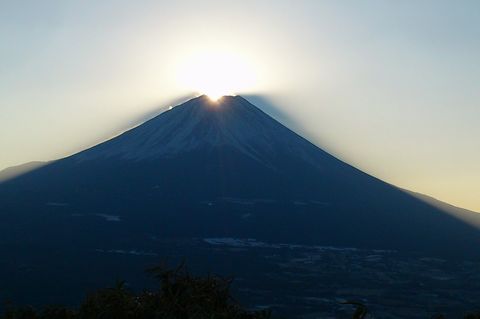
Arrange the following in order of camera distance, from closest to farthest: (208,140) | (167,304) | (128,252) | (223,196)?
(167,304) → (128,252) → (223,196) → (208,140)

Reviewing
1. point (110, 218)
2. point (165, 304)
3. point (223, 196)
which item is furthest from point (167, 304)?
point (223, 196)

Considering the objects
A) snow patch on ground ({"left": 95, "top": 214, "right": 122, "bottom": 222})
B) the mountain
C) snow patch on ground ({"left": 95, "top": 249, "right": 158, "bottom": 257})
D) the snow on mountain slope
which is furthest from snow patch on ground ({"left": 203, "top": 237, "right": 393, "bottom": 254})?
the snow on mountain slope

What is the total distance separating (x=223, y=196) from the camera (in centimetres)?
15812

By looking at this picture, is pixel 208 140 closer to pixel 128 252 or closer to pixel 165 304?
pixel 128 252

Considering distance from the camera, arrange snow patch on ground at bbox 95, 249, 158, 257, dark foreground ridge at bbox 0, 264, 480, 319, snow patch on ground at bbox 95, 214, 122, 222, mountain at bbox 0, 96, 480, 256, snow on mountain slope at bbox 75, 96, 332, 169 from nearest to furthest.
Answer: dark foreground ridge at bbox 0, 264, 480, 319
snow patch on ground at bbox 95, 249, 158, 257
snow patch on ground at bbox 95, 214, 122, 222
mountain at bbox 0, 96, 480, 256
snow on mountain slope at bbox 75, 96, 332, 169

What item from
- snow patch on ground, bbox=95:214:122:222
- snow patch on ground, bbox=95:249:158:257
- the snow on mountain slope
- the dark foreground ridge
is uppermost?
the snow on mountain slope

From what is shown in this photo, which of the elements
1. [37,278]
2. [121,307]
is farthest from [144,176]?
[121,307]

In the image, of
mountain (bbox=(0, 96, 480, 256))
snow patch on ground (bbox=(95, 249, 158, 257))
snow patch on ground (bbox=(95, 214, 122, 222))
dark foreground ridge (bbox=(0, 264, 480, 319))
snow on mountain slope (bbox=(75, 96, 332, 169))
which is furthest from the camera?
snow on mountain slope (bbox=(75, 96, 332, 169))

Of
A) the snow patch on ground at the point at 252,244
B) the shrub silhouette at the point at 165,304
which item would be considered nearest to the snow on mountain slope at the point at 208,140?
the snow patch on ground at the point at 252,244

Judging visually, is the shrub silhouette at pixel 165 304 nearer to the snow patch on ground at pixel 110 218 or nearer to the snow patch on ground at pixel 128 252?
the snow patch on ground at pixel 128 252

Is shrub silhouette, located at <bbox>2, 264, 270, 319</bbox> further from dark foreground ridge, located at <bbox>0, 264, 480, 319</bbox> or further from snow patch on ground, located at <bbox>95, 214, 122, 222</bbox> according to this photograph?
snow patch on ground, located at <bbox>95, 214, 122, 222</bbox>

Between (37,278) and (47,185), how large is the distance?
2693 inches

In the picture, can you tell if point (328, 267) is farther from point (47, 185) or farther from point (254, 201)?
point (47, 185)

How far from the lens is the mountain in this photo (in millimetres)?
138125
